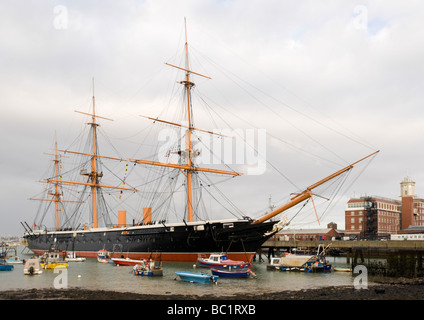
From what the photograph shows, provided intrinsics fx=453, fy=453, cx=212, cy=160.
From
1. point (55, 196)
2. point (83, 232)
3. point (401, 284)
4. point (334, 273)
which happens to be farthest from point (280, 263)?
point (55, 196)

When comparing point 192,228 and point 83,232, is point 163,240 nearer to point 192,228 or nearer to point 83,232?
point 192,228

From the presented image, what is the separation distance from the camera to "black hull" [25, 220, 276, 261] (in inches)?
1992

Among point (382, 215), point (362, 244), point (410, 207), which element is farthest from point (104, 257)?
point (410, 207)

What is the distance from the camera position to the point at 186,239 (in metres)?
53.8

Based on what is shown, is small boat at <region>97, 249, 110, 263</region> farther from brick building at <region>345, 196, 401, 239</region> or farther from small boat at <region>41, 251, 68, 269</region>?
brick building at <region>345, 196, 401, 239</region>

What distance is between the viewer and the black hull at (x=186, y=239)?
166 feet

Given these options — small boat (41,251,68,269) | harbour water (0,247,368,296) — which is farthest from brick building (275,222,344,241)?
harbour water (0,247,368,296)

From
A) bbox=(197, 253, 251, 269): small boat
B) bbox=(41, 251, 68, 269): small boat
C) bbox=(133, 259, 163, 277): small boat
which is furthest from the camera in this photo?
bbox=(41, 251, 68, 269): small boat

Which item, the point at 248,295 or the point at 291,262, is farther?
the point at 291,262

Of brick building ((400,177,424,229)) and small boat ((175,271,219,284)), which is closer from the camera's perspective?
small boat ((175,271,219,284))

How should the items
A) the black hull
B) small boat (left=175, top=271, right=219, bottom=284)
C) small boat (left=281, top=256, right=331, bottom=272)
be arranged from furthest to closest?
the black hull, small boat (left=281, top=256, right=331, bottom=272), small boat (left=175, top=271, right=219, bottom=284)

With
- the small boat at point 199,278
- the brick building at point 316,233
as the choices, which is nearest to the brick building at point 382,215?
the brick building at point 316,233

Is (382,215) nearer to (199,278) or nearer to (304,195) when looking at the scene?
(304,195)

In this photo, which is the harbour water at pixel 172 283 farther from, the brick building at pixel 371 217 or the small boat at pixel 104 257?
the brick building at pixel 371 217
